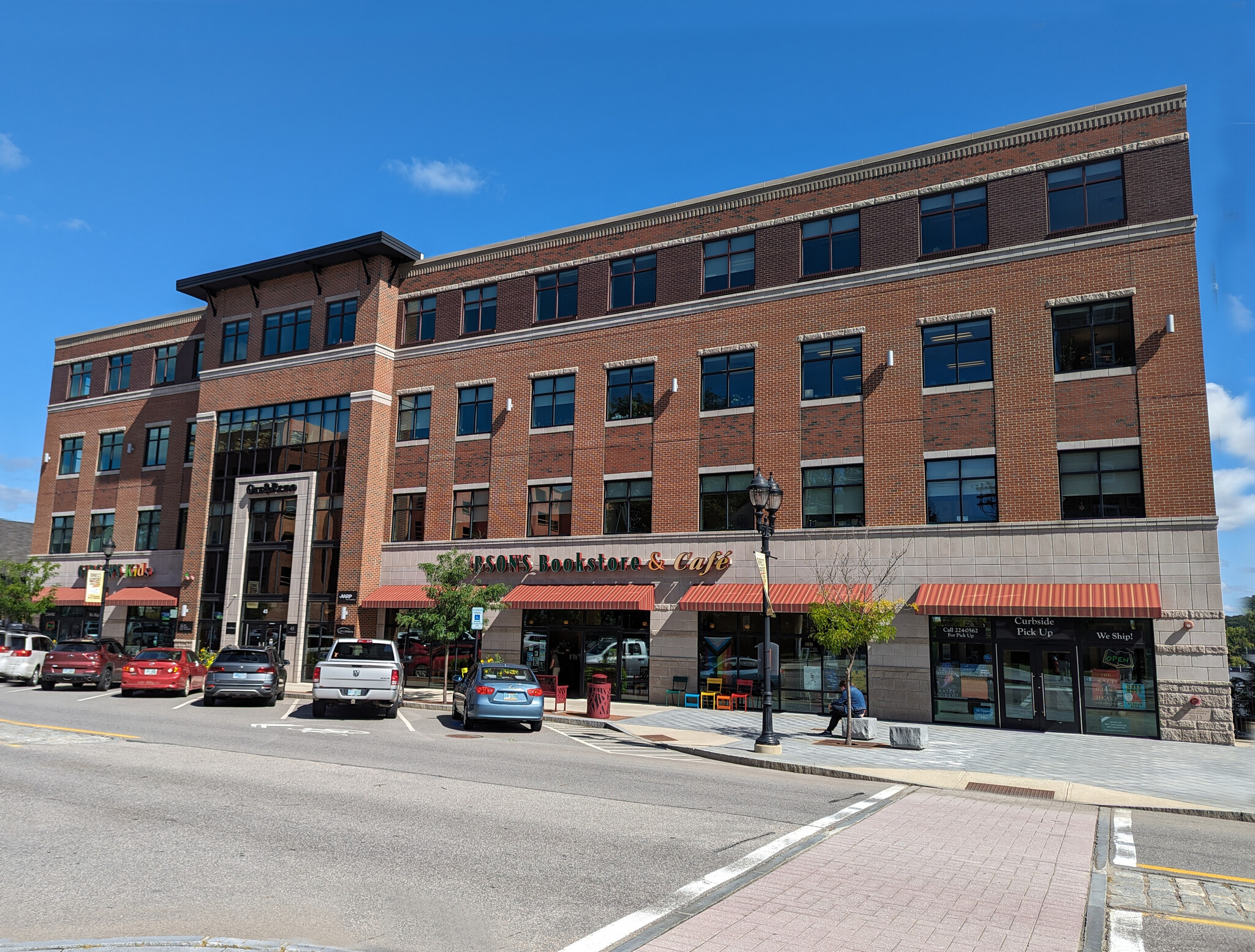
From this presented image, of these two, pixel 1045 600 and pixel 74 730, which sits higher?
pixel 1045 600

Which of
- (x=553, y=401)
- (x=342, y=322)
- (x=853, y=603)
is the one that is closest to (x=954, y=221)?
(x=853, y=603)

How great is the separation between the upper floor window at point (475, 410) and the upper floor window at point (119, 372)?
21.6 metres

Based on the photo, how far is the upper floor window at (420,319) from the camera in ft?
116

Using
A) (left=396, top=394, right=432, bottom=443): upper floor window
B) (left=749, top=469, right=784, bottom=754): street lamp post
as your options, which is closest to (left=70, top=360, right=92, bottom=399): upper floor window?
(left=396, top=394, right=432, bottom=443): upper floor window

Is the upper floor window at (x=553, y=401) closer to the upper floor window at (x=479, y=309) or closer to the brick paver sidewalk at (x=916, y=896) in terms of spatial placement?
the upper floor window at (x=479, y=309)

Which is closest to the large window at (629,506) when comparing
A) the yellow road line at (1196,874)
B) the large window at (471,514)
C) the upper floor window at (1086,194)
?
the large window at (471,514)

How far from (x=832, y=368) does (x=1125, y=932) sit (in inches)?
836

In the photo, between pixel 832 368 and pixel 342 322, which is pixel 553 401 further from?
pixel 342 322

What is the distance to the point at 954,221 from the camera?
2583 centimetres

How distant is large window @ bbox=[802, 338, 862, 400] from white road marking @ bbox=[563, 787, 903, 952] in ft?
56.0

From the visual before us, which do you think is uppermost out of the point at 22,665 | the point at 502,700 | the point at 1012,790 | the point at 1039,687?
the point at 1039,687

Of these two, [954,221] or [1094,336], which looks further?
[954,221]

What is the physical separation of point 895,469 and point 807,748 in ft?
31.5

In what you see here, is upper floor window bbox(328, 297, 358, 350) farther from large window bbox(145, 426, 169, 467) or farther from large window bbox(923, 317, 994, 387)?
large window bbox(923, 317, 994, 387)
